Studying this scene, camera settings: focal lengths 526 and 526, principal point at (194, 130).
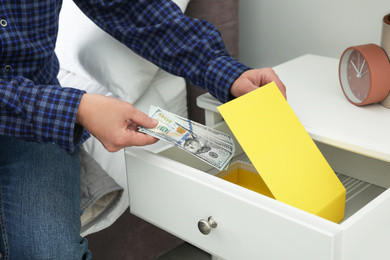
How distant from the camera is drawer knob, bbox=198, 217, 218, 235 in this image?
31.4 inches

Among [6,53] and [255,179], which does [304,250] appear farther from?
[6,53]

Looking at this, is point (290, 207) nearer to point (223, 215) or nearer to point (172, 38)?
point (223, 215)

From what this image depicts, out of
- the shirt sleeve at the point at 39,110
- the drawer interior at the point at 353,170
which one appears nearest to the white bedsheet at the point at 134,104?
the drawer interior at the point at 353,170

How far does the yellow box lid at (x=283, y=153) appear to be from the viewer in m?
0.77

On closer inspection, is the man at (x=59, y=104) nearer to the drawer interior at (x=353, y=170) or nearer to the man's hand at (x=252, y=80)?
the man's hand at (x=252, y=80)

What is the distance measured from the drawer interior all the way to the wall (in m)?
0.35

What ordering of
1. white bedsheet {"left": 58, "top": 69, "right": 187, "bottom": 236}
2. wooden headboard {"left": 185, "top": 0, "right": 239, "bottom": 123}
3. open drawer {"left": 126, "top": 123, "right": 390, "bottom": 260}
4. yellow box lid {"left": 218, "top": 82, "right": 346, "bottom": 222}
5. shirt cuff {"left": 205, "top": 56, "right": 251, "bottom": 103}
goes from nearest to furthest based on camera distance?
open drawer {"left": 126, "top": 123, "right": 390, "bottom": 260} < yellow box lid {"left": 218, "top": 82, "right": 346, "bottom": 222} < shirt cuff {"left": 205, "top": 56, "right": 251, "bottom": 103} < white bedsheet {"left": 58, "top": 69, "right": 187, "bottom": 236} < wooden headboard {"left": 185, "top": 0, "right": 239, "bottom": 123}

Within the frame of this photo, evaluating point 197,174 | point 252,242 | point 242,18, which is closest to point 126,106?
point 197,174

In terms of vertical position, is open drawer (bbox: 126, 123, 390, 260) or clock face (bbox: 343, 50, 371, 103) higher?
clock face (bbox: 343, 50, 371, 103)

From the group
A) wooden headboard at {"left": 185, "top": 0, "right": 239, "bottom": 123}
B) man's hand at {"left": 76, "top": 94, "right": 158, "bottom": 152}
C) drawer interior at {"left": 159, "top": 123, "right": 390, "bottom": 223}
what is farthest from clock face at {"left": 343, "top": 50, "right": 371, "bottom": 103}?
wooden headboard at {"left": 185, "top": 0, "right": 239, "bottom": 123}

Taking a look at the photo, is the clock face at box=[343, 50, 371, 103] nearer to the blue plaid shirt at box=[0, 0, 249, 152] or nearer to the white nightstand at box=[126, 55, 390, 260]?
the white nightstand at box=[126, 55, 390, 260]

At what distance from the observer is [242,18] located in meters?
1.57

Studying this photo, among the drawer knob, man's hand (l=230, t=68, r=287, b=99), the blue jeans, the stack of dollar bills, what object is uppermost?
man's hand (l=230, t=68, r=287, b=99)

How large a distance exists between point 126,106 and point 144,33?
1.14 ft
